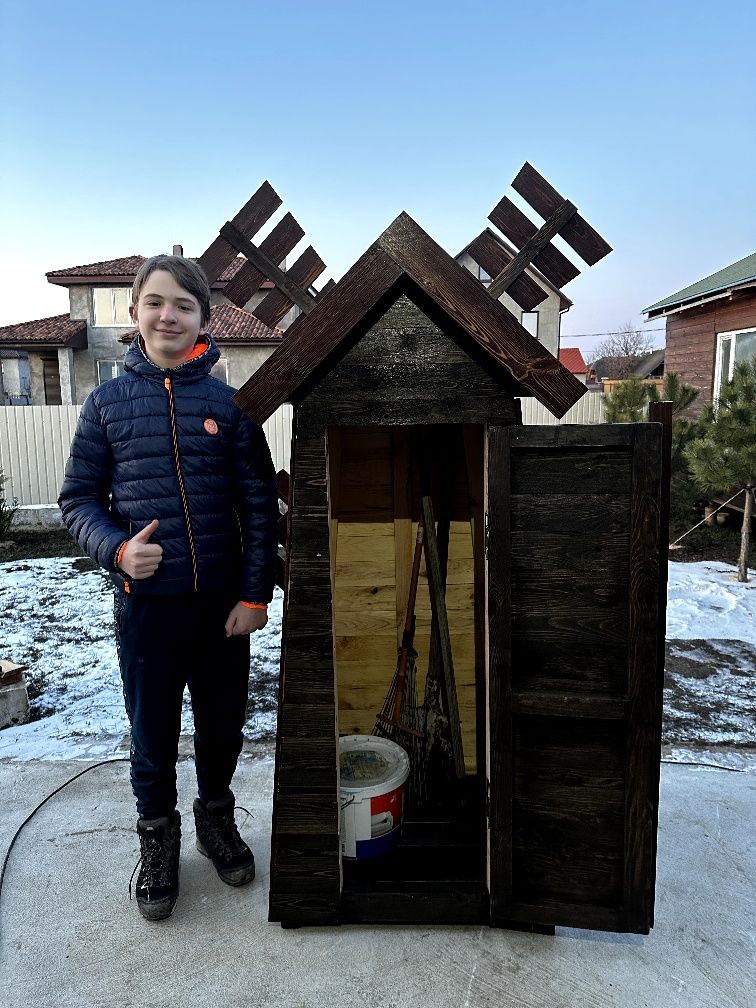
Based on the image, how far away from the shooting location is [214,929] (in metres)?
1.91

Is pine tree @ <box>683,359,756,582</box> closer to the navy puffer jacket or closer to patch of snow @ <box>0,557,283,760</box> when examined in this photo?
patch of snow @ <box>0,557,283,760</box>

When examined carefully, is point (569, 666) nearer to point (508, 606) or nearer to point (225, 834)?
point (508, 606)

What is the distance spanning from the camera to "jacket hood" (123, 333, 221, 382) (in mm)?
1865

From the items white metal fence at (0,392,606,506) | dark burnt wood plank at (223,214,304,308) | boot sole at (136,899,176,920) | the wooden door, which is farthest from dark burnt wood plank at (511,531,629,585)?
white metal fence at (0,392,606,506)

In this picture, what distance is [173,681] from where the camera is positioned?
1.93 metres

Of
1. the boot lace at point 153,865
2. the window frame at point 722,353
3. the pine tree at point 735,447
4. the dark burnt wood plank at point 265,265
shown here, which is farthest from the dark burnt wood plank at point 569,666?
the window frame at point 722,353

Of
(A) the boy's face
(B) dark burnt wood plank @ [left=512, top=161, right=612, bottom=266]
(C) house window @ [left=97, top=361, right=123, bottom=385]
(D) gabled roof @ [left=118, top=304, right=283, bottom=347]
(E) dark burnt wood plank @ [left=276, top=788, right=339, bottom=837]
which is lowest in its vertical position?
(E) dark burnt wood plank @ [left=276, top=788, right=339, bottom=837]

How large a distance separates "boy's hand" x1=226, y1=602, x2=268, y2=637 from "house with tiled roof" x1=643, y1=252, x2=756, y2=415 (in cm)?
801

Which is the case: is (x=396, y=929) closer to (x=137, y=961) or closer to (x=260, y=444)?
(x=137, y=961)

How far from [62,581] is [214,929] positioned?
5.11 meters

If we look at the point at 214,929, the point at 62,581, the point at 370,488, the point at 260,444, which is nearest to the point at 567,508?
the point at 260,444

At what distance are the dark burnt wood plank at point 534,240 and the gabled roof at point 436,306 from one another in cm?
198

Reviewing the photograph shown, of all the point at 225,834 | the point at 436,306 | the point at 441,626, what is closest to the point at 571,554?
the point at 436,306

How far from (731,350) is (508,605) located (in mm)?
9221
